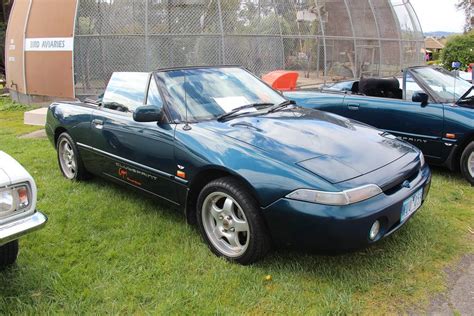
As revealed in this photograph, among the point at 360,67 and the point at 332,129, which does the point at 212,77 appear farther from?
the point at 360,67

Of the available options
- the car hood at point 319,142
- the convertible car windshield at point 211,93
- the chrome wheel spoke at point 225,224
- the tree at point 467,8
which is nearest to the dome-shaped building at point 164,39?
the convertible car windshield at point 211,93

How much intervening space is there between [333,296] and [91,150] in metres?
2.91

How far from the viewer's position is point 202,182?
10.5 feet

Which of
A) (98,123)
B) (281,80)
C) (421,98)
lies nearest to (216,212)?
(98,123)

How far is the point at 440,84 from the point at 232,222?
12.9 ft

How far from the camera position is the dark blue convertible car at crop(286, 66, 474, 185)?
15.5ft

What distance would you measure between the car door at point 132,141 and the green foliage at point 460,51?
21914 millimetres

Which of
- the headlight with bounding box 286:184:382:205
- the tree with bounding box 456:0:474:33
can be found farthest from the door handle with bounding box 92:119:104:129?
the tree with bounding box 456:0:474:33

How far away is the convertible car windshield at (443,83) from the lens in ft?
17.2

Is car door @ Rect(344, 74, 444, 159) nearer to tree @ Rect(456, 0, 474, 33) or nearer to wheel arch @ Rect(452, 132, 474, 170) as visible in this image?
wheel arch @ Rect(452, 132, 474, 170)

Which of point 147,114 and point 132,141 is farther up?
point 147,114

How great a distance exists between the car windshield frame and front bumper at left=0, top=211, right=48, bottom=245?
455 cm

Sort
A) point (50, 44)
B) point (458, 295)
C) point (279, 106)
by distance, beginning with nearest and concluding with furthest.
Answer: point (458, 295)
point (279, 106)
point (50, 44)

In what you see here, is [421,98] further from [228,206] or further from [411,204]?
[228,206]
